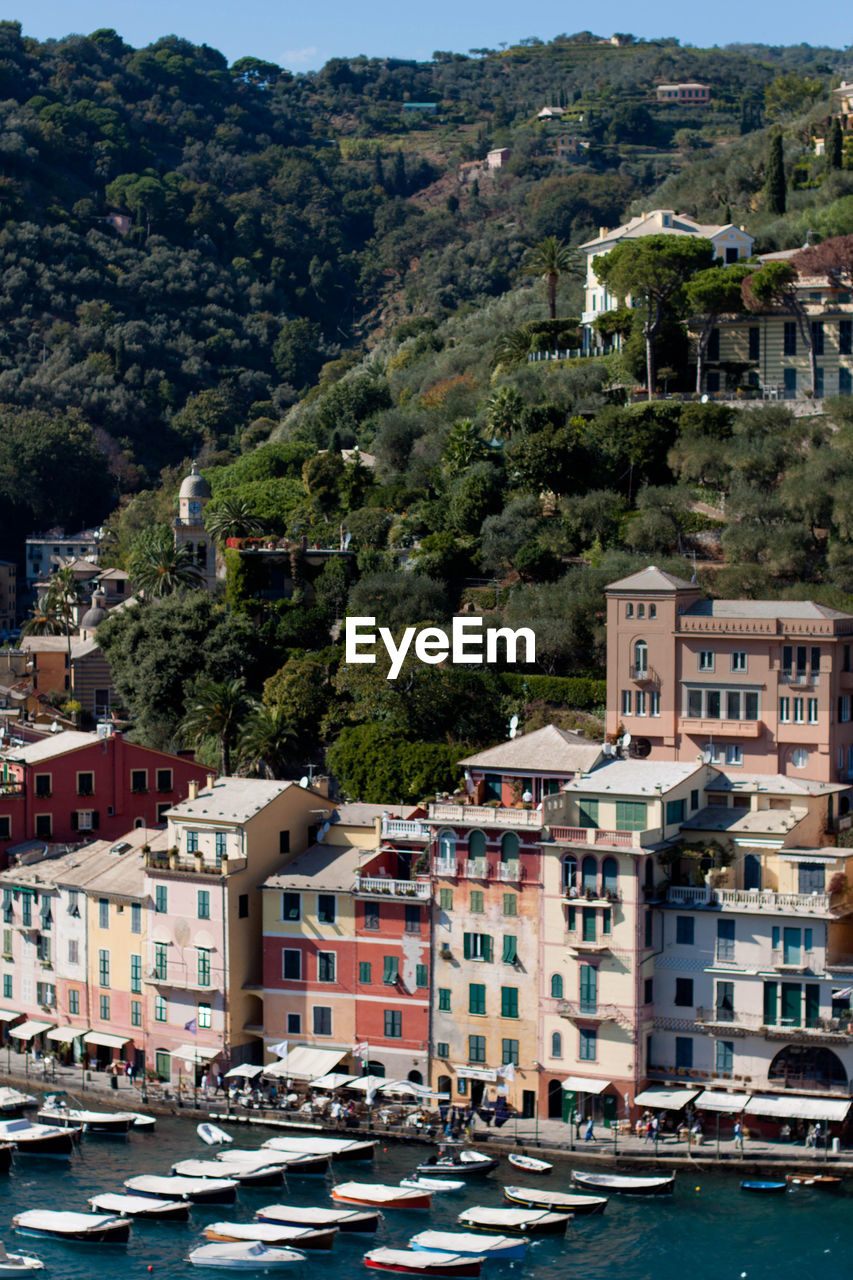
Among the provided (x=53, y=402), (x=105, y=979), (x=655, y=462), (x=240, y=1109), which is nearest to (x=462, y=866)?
(x=240, y=1109)

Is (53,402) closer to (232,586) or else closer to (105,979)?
(232,586)

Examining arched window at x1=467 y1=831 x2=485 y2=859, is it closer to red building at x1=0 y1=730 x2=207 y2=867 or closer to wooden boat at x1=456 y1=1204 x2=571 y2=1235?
wooden boat at x1=456 y1=1204 x2=571 y2=1235

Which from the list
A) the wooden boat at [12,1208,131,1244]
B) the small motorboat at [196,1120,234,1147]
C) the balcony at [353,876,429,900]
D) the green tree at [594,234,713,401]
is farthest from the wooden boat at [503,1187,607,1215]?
the green tree at [594,234,713,401]

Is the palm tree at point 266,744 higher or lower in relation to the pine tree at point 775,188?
lower

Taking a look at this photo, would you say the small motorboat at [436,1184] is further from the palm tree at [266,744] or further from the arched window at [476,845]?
the palm tree at [266,744]

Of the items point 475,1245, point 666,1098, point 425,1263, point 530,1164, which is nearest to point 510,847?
point 666,1098

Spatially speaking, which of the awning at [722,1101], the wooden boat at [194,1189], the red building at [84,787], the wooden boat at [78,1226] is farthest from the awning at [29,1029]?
the awning at [722,1101]
